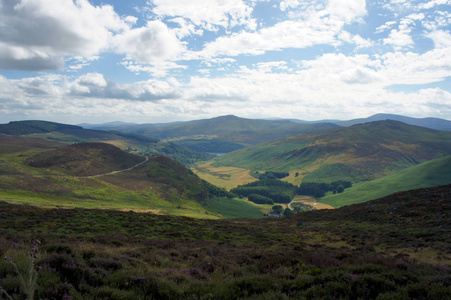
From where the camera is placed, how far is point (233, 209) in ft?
573

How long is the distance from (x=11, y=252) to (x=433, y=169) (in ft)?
849

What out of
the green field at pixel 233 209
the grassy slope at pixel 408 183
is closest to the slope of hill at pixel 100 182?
the green field at pixel 233 209

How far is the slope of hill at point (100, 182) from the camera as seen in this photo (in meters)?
82.9

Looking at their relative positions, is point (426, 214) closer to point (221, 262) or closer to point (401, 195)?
point (401, 195)

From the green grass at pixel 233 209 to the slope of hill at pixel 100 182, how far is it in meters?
1.85

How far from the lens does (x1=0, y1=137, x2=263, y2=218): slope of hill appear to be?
82.9 m

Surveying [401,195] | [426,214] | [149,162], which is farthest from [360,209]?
[149,162]

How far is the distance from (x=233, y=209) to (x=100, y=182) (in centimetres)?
9196

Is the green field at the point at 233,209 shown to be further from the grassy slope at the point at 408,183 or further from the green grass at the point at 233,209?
the grassy slope at the point at 408,183

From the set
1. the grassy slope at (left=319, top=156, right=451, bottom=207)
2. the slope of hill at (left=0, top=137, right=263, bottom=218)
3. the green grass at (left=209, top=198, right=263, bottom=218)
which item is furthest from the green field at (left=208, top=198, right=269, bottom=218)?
the grassy slope at (left=319, top=156, right=451, bottom=207)

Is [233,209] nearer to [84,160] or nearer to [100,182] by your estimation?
[100,182]

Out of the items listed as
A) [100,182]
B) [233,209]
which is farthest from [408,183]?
[100,182]

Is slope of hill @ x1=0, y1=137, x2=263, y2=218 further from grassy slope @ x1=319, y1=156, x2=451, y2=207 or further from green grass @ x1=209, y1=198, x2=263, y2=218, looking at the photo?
grassy slope @ x1=319, y1=156, x2=451, y2=207

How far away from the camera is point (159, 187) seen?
5733 inches
